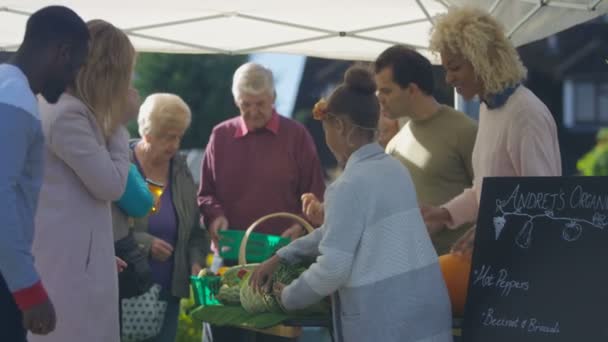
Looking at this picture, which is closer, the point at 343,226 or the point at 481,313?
the point at 343,226

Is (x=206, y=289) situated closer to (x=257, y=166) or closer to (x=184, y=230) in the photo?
(x=184, y=230)

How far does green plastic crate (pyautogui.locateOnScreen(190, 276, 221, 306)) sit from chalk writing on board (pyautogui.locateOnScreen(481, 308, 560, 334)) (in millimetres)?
1047

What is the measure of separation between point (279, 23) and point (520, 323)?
2930 millimetres

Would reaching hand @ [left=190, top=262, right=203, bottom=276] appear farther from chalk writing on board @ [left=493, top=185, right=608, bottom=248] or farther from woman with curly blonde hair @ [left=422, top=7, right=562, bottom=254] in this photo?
chalk writing on board @ [left=493, top=185, right=608, bottom=248]

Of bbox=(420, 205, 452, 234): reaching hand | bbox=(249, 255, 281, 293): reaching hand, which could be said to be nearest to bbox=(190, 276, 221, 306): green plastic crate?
bbox=(249, 255, 281, 293): reaching hand

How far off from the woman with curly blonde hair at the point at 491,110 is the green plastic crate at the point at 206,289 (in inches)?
33.3

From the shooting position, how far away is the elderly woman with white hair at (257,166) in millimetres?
Answer: 5887

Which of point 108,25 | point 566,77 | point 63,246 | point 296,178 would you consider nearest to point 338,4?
point 296,178

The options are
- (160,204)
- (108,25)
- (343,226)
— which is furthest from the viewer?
(160,204)

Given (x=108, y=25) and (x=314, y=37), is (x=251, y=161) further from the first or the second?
(x=108, y=25)

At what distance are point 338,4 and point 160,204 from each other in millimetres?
1361

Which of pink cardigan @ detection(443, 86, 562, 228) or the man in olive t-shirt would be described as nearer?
pink cardigan @ detection(443, 86, 562, 228)

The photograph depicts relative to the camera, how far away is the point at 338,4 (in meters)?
5.92

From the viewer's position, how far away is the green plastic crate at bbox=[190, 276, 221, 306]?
175 inches
